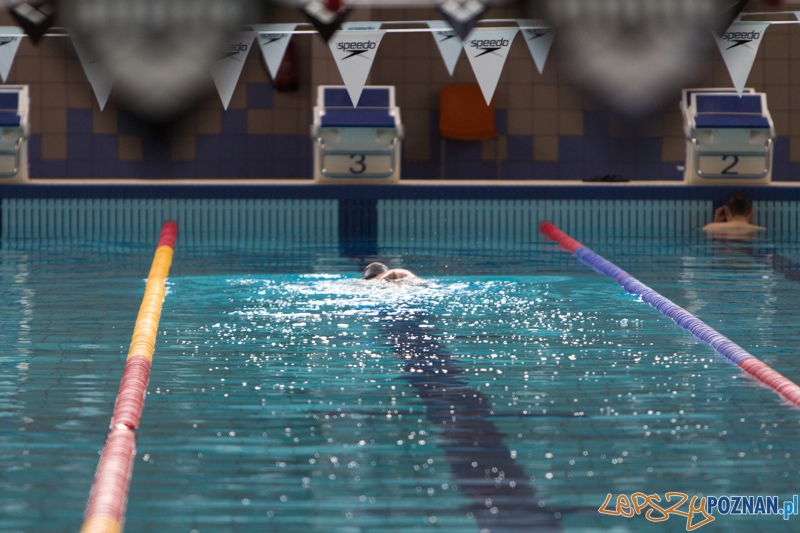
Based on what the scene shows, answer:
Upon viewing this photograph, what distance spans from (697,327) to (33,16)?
5.34m

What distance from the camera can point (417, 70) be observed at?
40.5 ft

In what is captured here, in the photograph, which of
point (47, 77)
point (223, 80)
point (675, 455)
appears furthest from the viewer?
point (47, 77)

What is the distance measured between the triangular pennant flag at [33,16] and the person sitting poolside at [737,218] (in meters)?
5.81

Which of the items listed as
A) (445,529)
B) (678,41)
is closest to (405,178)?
(678,41)

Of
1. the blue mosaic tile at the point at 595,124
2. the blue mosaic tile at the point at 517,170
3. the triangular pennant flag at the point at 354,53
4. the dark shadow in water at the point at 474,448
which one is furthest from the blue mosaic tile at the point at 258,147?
the dark shadow in water at the point at 474,448

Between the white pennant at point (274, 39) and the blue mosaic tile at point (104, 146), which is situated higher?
the white pennant at point (274, 39)

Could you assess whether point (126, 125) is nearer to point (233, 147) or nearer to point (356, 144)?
point (233, 147)

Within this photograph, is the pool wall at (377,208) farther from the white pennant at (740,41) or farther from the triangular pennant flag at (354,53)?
the white pennant at (740,41)

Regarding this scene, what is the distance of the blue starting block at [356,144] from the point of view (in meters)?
9.97

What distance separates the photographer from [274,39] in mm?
8219

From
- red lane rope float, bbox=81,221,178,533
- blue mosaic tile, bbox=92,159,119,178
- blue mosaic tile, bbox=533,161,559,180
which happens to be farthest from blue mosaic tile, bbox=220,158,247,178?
red lane rope float, bbox=81,221,178,533

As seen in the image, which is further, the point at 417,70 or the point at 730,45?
the point at 417,70

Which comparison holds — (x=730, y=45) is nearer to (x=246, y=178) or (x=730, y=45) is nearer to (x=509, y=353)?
(x=509, y=353)

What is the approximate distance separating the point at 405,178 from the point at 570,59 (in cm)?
236
